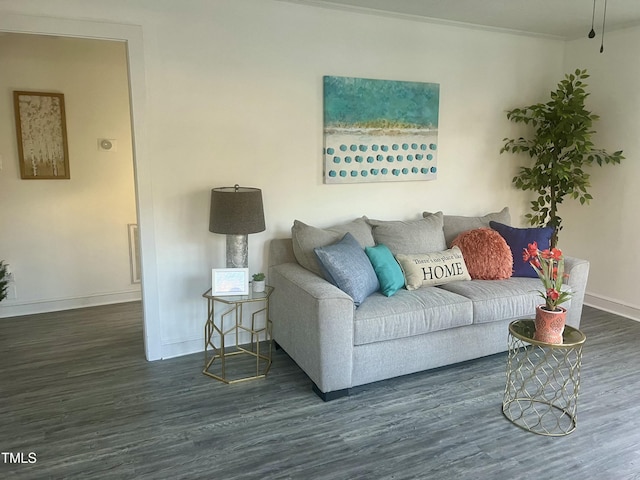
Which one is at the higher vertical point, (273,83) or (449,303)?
(273,83)

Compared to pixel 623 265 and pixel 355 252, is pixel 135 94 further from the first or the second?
pixel 623 265

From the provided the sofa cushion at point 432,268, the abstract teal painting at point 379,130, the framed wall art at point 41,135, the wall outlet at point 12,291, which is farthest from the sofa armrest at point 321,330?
the wall outlet at point 12,291

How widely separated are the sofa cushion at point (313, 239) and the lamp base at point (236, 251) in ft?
1.22

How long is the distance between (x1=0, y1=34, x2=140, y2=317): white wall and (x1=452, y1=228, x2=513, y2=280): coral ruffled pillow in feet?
9.93

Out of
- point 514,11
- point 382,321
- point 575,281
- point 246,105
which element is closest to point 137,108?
point 246,105

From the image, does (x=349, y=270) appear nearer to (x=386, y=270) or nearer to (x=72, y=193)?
(x=386, y=270)

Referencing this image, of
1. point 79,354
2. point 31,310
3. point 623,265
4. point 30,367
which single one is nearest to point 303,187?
point 79,354

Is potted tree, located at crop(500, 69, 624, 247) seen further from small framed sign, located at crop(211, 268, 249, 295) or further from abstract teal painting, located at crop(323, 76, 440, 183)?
small framed sign, located at crop(211, 268, 249, 295)

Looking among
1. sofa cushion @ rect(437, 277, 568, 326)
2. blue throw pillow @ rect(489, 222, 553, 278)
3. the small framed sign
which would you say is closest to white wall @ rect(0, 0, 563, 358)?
the small framed sign

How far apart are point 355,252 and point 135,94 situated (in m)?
1.70

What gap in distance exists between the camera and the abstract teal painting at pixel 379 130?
354cm

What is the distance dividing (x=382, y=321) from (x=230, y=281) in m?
0.97

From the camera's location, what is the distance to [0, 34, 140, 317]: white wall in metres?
3.89

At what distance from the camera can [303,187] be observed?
352 centimetres
